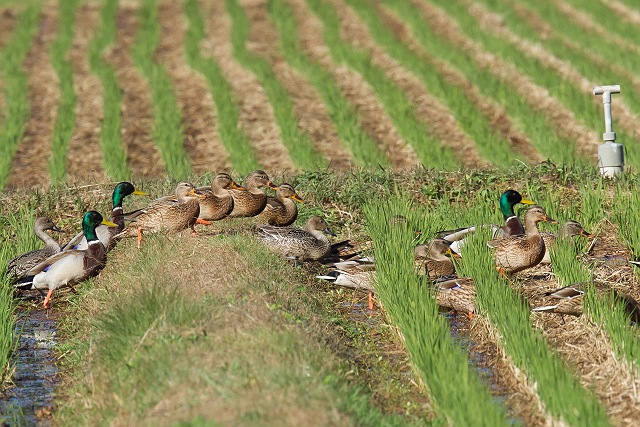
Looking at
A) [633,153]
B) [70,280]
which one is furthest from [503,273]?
[633,153]

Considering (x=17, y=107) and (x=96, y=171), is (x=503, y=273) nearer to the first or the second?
(x=96, y=171)

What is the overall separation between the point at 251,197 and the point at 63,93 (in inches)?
310

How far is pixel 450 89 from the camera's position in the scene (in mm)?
15758

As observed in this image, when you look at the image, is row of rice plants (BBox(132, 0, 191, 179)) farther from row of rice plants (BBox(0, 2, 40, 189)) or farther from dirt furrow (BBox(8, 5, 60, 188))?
row of rice plants (BBox(0, 2, 40, 189))

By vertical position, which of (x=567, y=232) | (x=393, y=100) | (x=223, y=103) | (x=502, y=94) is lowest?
(x=567, y=232)

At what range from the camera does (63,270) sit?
26.2 feet

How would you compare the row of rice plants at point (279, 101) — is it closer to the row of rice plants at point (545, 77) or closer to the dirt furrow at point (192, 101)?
the dirt furrow at point (192, 101)

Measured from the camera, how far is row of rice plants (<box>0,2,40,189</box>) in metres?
13.6

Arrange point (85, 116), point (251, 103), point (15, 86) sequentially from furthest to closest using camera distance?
point (15, 86) < point (251, 103) < point (85, 116)

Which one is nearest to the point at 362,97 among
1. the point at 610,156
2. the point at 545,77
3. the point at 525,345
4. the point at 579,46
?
the point at 545,77

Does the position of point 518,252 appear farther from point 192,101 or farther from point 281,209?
point 192,101

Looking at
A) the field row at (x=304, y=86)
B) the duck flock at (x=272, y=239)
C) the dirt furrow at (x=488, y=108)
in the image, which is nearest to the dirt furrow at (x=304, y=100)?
the field row at (x=304, y=86)

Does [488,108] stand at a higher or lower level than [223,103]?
lower

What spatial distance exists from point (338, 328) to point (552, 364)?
1934mm
